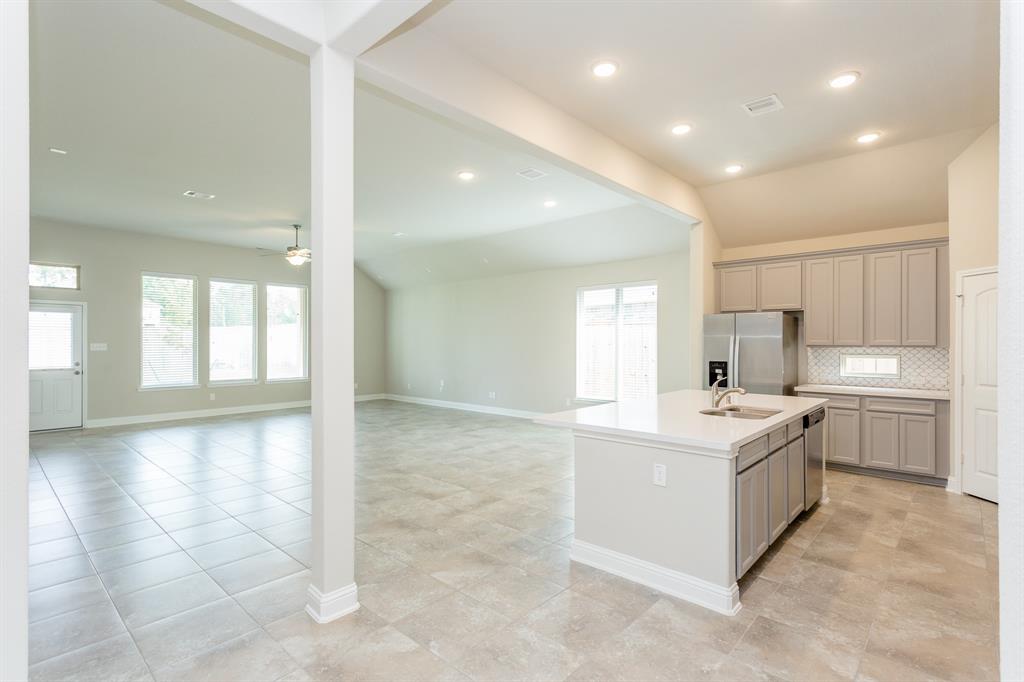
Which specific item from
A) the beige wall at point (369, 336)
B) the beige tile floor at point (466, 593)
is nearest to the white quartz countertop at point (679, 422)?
the beige tile floor at point (466, 593)

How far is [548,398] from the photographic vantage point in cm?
899

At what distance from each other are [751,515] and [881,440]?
10.9 ft

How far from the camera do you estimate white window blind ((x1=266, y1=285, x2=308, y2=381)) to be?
10102 mm

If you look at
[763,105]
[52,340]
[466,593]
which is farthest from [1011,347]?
[52,340]

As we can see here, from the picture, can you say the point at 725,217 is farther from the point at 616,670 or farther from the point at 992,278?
the point at 616,670

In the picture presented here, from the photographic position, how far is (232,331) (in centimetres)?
959

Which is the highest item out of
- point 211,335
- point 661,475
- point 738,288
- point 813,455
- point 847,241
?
point 847,241

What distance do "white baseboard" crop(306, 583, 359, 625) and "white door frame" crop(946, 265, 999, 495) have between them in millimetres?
5379

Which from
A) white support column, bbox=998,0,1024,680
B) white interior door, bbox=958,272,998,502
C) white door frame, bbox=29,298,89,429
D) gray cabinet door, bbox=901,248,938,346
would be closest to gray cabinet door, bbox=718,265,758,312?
gray cabinet door, bbox=901,248,938,346

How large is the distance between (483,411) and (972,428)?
7245 mm

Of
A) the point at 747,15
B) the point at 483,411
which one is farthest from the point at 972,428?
the point at 483,411

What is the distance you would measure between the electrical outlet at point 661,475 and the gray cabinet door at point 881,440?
372cm

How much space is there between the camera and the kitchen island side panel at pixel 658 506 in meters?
2.64

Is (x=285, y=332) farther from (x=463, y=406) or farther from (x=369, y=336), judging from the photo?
(x=463, y=406)
